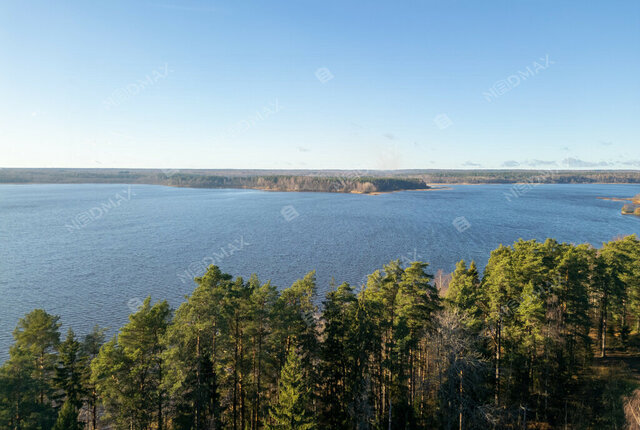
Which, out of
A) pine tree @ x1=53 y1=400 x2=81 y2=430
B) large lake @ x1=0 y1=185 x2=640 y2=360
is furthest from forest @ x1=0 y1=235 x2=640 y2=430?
large lake @ x1=0 y1=185 x2=640 y2=360

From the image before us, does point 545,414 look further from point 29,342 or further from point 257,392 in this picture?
point 29,342

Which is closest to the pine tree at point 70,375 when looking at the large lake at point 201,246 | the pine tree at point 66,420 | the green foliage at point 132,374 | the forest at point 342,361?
the forest at point 342,361

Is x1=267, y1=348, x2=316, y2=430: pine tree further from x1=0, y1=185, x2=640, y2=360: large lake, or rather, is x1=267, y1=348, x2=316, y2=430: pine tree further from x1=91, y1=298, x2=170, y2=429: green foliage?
x1=0, y1=185, x2=640, y2=360: large lake

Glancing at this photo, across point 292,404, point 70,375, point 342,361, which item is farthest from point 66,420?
point 342,361

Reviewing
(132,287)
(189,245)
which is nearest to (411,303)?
(132,287)

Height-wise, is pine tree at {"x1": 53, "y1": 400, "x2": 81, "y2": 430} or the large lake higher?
pine tree at {"x1": 53, "y1": 400, "x2": 81, "y2": 430}

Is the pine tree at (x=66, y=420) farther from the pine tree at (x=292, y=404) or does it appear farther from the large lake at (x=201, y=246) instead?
the large lake at (x=201, y=246)
